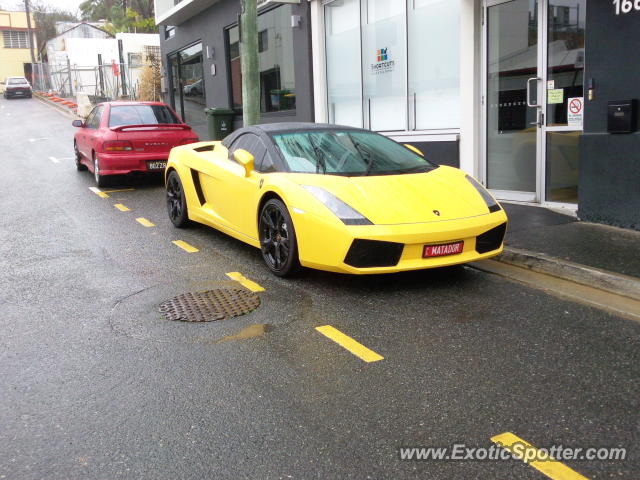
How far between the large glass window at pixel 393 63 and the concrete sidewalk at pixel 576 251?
3252 millimetres

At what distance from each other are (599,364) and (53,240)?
6.28 meters


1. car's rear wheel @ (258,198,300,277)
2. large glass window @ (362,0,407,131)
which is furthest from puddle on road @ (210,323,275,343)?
large glass window @ (362,0,407,131)

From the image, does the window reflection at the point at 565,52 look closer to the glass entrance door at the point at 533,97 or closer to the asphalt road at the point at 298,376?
the glass entrance door at the point at 533,97

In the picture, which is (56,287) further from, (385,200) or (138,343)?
(385,200)

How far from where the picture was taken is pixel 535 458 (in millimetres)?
2953

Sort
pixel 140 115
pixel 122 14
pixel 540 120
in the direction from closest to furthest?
1. pixel 540 120
2. pixel 140 115
3. pixel 122 14

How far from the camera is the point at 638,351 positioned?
13.7 feet

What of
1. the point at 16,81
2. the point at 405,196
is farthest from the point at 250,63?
the point at 16,81

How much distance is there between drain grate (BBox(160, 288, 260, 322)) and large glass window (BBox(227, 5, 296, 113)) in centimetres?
958

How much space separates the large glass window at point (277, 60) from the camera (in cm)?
1459

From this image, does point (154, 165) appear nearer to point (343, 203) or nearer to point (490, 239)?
point (343, 203)

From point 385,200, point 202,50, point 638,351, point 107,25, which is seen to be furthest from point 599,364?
point 107,25

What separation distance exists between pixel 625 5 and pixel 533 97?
68.3 inches

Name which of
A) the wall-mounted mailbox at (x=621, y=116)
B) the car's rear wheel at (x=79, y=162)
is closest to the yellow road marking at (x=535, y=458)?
the wall-mounted mailbox at (x=621, y=116)
